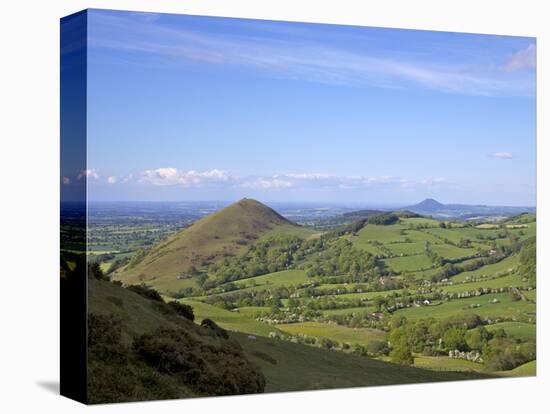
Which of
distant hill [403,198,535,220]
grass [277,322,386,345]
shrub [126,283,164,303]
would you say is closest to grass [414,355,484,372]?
grass [277,322,386,345]

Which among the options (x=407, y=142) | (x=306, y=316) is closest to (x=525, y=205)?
(x=407, y=142)

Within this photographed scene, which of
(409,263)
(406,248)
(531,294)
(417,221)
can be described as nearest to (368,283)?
(409,263)

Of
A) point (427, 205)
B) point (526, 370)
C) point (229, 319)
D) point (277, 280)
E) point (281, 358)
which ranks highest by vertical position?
point (427, 205)

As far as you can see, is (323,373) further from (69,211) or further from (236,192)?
(69,211)

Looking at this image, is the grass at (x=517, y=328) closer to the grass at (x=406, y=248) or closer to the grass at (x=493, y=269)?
the grass at (x=493, y=269)

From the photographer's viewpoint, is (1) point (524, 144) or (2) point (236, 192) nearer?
(2) point (236, 192)

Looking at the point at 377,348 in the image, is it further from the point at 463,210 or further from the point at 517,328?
the point at 463,210

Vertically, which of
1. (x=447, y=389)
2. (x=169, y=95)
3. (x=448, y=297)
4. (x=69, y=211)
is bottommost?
(x=447, y=389)
